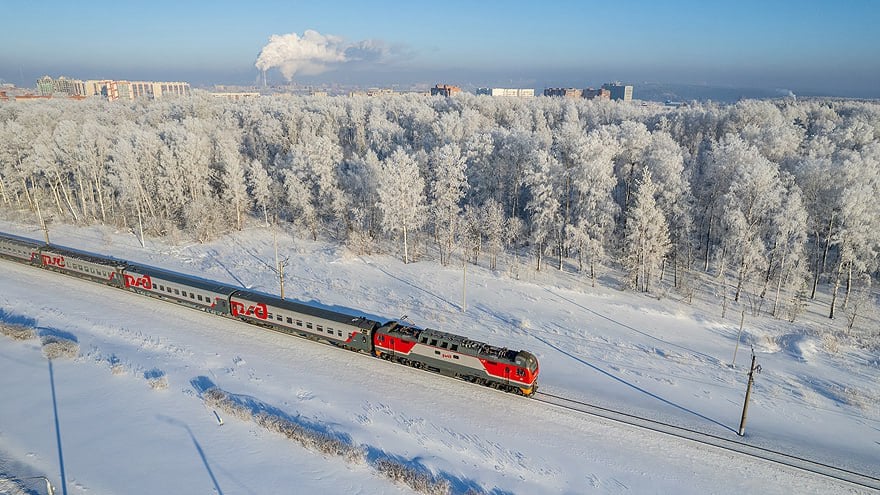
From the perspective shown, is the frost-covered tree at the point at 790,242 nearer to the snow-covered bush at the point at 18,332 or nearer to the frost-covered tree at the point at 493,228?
the frost-covered tree at the point at 493,228

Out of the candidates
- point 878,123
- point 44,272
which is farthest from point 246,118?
point 878,123

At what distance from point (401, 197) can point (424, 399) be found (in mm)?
29633

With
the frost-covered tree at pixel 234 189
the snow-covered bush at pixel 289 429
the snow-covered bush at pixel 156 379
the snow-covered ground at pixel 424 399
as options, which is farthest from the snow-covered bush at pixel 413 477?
the frost-covered tree at pixel 234 189

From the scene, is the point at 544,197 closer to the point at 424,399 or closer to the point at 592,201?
the point at 592,201

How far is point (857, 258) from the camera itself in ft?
149

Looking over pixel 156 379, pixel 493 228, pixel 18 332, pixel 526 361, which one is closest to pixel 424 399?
pixel 526 361

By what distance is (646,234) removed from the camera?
44906 millimetres

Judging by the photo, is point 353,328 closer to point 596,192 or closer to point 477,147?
point 596,192

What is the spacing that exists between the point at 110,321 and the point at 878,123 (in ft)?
335

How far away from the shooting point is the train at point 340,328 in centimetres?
2748

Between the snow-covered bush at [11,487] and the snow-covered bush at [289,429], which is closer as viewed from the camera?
the snow-covered bush at [11,487]

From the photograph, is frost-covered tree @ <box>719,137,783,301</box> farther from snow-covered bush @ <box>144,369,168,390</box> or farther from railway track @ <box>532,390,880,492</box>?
snow-covered bush @ <box>144,369,168,390</box>

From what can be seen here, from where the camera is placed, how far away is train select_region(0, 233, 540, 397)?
27484 mm

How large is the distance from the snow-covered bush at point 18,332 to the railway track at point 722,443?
3562 cm
